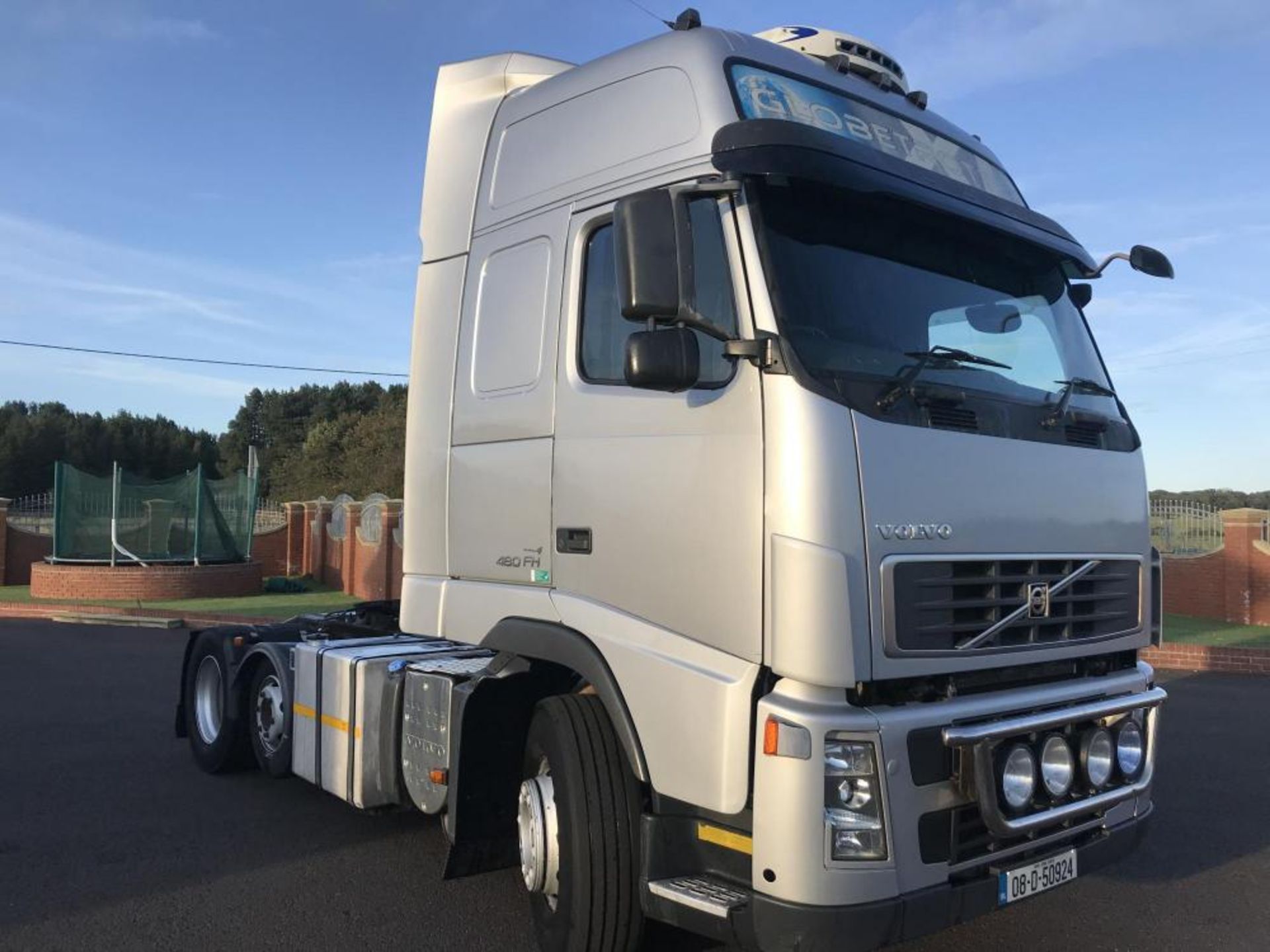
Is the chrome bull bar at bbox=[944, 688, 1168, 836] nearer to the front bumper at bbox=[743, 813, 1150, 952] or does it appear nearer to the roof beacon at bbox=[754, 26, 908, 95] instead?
the front bumper at bbox=[743, 813, 1150, 952]

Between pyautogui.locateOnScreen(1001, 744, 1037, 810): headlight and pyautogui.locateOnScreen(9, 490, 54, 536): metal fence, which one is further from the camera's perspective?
pyautogui.locateOnScreen(9, 490, 54, 536): metal fence

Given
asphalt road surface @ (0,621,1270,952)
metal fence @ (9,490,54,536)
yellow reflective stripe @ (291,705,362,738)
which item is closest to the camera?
asphalt road surface @ (0,621,1270,952)

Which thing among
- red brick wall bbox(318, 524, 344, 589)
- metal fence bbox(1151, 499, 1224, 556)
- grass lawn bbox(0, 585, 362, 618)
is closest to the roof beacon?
grass lawn bbox(0, 585, 362, 618)

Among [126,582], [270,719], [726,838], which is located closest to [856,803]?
[726,838]

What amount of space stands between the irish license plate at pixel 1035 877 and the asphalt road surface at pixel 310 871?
3.15 feet

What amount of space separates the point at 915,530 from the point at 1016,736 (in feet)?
2.55

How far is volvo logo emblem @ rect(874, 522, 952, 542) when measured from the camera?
341cm

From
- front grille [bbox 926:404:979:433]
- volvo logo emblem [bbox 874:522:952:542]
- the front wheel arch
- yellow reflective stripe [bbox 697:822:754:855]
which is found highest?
front grille [bbox 926:404:979:433]

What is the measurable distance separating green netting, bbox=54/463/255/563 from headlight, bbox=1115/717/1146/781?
68.6 ft

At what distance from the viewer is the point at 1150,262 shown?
16.2 ft

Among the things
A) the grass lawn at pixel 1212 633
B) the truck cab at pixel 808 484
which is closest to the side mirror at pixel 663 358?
the truck cab at pixel 808 484

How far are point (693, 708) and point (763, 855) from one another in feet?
1.67

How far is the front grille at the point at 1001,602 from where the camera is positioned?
3451mm

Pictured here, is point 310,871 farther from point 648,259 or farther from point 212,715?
point 648,259
